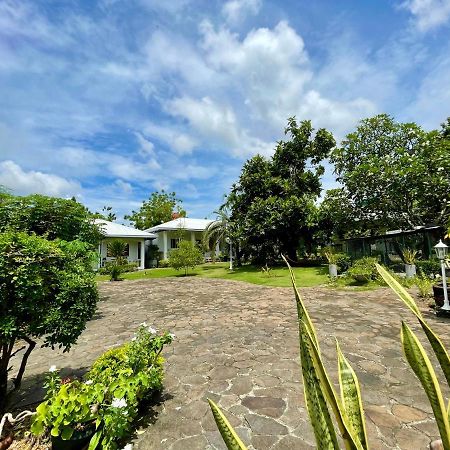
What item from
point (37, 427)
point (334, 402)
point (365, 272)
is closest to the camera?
Answer: point (334, 402)

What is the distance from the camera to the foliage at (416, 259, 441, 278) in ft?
37.8

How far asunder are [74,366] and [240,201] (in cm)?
1899

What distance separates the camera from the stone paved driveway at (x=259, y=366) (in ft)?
9.61

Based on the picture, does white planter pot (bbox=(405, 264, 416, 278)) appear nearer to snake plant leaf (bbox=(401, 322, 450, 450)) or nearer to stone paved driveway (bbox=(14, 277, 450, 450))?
stone paved driveway (bbox=(14, 277, 450, 450))

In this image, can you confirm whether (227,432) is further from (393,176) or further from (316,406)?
(393,176)

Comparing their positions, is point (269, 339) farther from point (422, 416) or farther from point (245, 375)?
point (422, 416)

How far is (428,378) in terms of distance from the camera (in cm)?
95

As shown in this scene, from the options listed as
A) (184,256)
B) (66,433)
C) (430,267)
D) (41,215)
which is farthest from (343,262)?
(66,433)

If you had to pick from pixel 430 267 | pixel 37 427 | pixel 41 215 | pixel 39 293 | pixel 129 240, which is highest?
pixel 129 240

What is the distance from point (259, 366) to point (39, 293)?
3320mm

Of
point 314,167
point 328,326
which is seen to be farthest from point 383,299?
point 314,167

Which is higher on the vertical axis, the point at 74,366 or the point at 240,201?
the point at 240,201

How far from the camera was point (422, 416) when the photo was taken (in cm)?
308

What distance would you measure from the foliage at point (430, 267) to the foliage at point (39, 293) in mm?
13131
